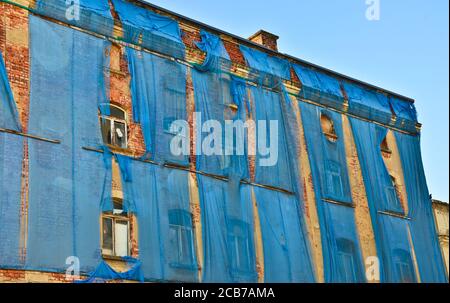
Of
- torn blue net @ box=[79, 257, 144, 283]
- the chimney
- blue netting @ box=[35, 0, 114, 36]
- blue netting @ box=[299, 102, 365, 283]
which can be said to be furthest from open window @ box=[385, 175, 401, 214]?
blue netting @ box=[35, 0, 114, 36]

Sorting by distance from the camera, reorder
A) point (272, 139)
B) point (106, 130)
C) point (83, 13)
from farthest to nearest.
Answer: point (272, 139) < point (83, 13) < point (106, 130)

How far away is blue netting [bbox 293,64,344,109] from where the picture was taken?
974 inches

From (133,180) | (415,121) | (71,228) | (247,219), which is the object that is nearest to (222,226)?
(247,219)

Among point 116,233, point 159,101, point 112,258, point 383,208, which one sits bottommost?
point 112,258

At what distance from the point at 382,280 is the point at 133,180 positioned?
8.45 m

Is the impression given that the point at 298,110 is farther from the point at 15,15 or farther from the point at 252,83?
the point at 15,15

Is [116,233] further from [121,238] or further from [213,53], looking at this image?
[213,53]

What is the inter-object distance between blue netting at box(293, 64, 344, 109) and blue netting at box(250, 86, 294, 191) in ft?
4.11

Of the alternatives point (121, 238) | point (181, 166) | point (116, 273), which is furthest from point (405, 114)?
point (116, 273)

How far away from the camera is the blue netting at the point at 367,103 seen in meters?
25.9

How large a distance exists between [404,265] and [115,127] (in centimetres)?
1027

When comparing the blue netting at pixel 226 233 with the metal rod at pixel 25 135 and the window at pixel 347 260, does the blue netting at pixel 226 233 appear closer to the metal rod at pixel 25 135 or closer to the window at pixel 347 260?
the window at pixel 347 260

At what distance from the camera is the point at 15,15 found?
18906mm

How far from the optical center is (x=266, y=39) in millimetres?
25562
